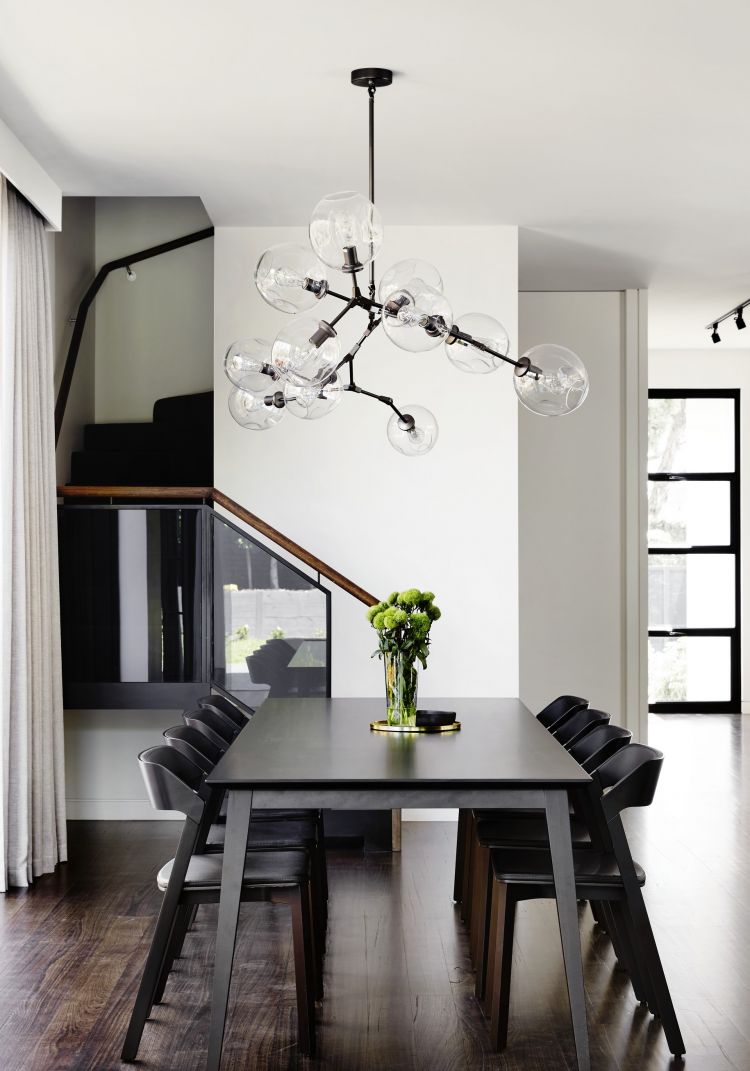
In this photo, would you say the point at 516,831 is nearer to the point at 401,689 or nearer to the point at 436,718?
the point at 436,718

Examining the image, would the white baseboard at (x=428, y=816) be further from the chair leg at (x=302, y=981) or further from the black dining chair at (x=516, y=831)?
the chair leg at (x=302, y=981)

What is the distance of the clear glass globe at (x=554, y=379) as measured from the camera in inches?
137

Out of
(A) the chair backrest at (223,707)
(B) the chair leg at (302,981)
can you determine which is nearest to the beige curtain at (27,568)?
(A) the chair backrest at (223,707)

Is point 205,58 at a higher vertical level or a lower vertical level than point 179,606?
higher

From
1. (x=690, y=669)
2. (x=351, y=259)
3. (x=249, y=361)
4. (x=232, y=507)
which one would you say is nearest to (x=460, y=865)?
(x=232, y=507)

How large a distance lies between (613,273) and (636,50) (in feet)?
11.0

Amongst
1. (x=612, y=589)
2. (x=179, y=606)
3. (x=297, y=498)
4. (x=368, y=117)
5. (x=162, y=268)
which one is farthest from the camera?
(x=612, y=589)

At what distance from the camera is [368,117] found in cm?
446

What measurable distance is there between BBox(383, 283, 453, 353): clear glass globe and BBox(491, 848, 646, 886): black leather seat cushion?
5.17 ft

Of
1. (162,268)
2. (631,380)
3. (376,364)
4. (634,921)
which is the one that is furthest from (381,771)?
(631,380)

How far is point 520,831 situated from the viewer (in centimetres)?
383

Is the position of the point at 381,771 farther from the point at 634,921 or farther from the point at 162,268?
the point at 162,268

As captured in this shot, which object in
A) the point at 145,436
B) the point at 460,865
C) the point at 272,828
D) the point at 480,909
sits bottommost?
the point at 460,865

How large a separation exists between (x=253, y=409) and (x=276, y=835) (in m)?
1.46
